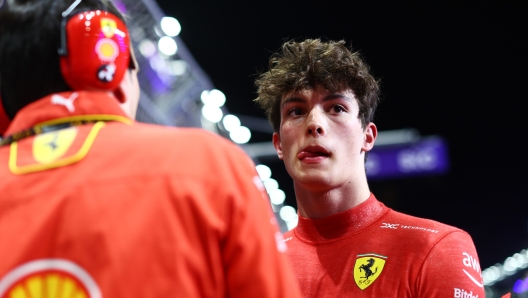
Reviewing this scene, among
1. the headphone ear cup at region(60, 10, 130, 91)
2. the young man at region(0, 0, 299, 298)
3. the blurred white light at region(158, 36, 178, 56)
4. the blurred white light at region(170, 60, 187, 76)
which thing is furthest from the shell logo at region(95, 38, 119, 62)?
the blurred white light at region(170, 60, 187, 76)

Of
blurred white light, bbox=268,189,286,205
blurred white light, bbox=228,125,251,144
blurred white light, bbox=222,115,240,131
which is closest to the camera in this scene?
blurred white light, bbox=222,115,240,131

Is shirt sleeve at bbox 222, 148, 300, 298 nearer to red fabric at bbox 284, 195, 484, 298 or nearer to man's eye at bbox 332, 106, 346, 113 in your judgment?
red fabric at bbox 284, 195, 484, 298

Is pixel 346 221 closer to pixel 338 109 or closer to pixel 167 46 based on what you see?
pixel 338 109

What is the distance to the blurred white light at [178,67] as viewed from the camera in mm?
9866

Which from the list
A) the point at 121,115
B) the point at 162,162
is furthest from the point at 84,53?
the point at 162,162

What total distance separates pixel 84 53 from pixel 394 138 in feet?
37.4

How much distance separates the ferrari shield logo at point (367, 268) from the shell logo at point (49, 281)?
5.52 feet

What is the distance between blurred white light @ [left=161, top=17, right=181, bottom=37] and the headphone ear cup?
23.8ft

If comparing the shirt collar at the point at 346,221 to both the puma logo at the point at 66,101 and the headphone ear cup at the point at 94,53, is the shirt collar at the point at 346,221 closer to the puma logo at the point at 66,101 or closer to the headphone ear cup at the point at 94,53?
the headphone ear cup at the point at 94,53

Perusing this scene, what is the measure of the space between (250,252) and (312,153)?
1.76 m

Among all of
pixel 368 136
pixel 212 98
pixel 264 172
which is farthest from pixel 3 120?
pixel 264 172

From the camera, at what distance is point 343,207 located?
10.8ft

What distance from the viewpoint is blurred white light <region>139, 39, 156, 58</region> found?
894 centimetres

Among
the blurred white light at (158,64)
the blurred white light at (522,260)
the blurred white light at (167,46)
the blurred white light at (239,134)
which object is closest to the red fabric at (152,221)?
the blurred white light at (158,64)
